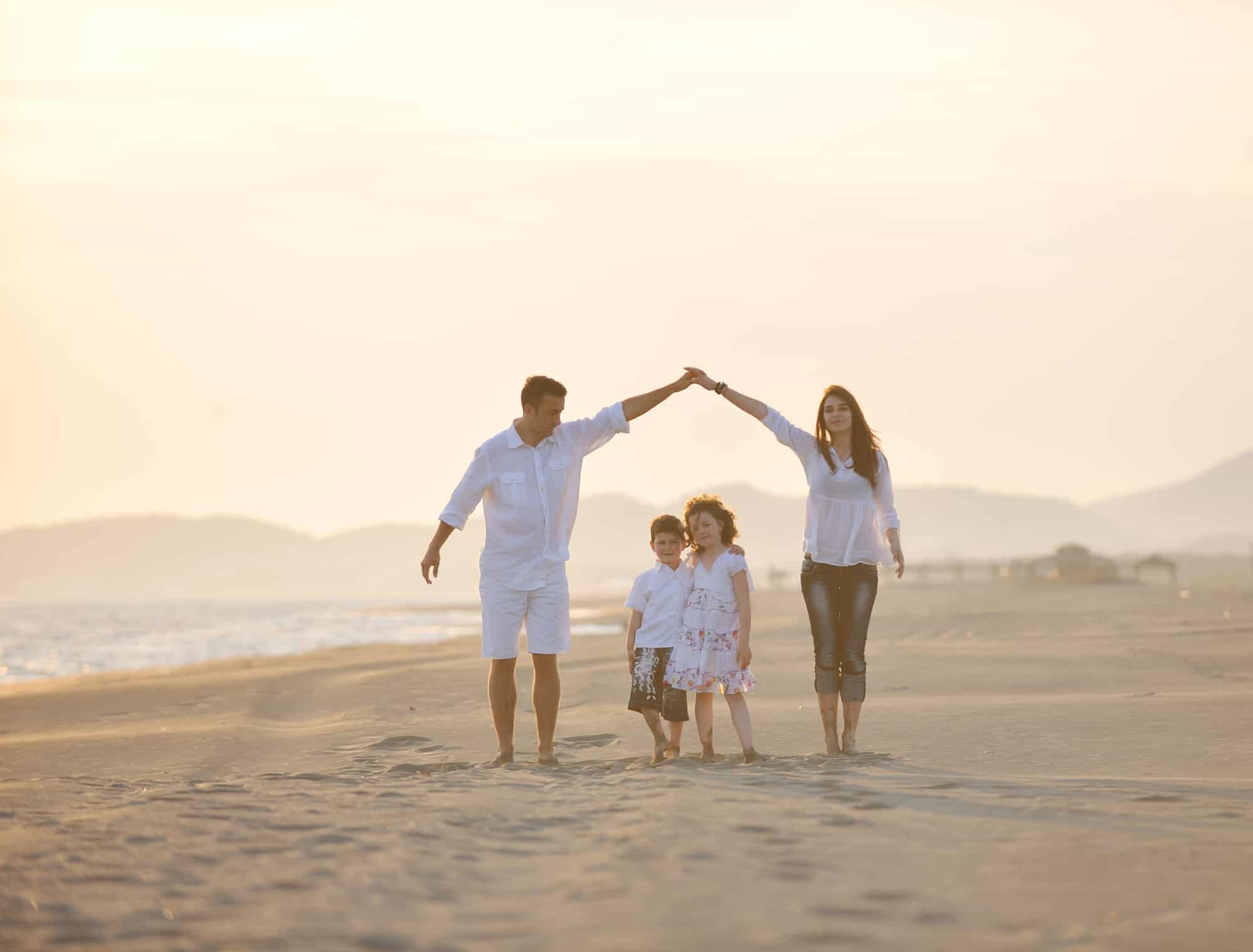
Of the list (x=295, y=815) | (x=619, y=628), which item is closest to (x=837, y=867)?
(x=295, y=815)

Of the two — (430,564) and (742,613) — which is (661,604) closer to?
(742,613)

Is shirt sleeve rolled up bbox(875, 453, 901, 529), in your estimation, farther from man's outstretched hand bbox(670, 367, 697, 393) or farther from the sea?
the sea

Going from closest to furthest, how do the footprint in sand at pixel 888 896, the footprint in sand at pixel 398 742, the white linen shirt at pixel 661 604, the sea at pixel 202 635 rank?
1. the footprint in sand at pixel 888 896
2. the white linen shirt at pixel 661 604
3. the footprint in sand at pixel 398 742
4. the sea at pixel 202 635

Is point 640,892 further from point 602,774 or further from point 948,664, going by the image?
point 948,664

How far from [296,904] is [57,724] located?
28.2 ft

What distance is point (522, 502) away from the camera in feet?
22.6

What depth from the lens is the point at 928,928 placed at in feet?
10.8

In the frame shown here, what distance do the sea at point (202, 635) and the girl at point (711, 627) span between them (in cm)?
1806

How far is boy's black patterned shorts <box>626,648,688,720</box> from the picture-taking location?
6906mm

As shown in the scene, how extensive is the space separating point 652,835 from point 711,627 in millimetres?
2628

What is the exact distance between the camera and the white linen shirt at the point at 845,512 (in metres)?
6.92

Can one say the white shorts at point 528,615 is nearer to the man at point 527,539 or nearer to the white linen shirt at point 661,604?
the man at point 527,539

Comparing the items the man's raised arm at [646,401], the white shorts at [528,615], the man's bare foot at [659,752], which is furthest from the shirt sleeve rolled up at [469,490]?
the man's bare foot at [659,752]

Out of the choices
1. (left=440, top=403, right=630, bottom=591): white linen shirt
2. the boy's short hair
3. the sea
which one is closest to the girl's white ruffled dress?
the boy's short hair
